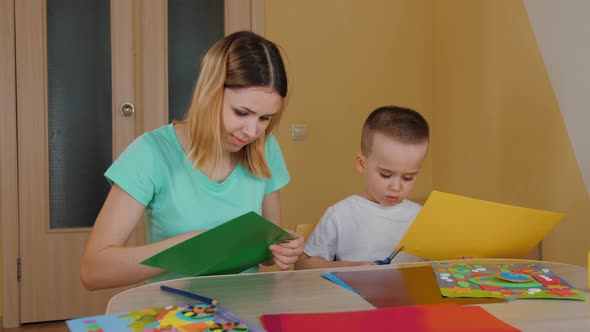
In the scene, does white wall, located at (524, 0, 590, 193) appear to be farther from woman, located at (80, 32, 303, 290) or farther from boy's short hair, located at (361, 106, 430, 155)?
woman, located at (80, 32, 303, 290)

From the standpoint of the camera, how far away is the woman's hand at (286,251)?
113 cm

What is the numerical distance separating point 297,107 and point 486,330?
253 centimetres

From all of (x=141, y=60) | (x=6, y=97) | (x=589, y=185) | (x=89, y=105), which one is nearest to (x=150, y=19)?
(x=141, y=60)

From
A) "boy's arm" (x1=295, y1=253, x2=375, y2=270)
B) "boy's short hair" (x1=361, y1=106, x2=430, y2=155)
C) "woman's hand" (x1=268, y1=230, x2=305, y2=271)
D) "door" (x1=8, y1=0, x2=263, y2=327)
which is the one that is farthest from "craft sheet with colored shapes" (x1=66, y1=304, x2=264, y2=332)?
"door" (x1=8, y1=0, x2=263, y2=327)

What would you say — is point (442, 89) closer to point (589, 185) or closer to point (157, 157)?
point (589, 185)

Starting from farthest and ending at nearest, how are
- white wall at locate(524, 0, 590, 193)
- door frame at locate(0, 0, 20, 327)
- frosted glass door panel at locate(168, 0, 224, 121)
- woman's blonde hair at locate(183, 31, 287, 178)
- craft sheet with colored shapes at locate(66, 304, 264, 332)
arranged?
frosted glass door panel at locate(168, 0, 224, 121) → door frame at locate(0, 0, 20, 327) → white wall at locate(524, 0, 590, 193) → woman's blonde hair at locate(183, 31, 287, 178) → craft sheet with colored shapes at locate(66, 304, 264, 332)

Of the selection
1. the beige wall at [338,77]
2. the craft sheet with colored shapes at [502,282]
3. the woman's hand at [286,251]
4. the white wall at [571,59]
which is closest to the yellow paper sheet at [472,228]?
the craft sheet with colored shapes at [502,282]

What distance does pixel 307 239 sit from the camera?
65.7 inches

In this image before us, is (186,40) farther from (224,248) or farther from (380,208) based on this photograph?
(224,248)

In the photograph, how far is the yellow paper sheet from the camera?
45.9 inches

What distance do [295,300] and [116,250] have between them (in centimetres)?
44

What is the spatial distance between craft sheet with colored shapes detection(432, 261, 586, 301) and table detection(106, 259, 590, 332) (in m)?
0.03

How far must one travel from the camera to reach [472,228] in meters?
1.24

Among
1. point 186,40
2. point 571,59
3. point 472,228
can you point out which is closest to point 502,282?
point 472,228
